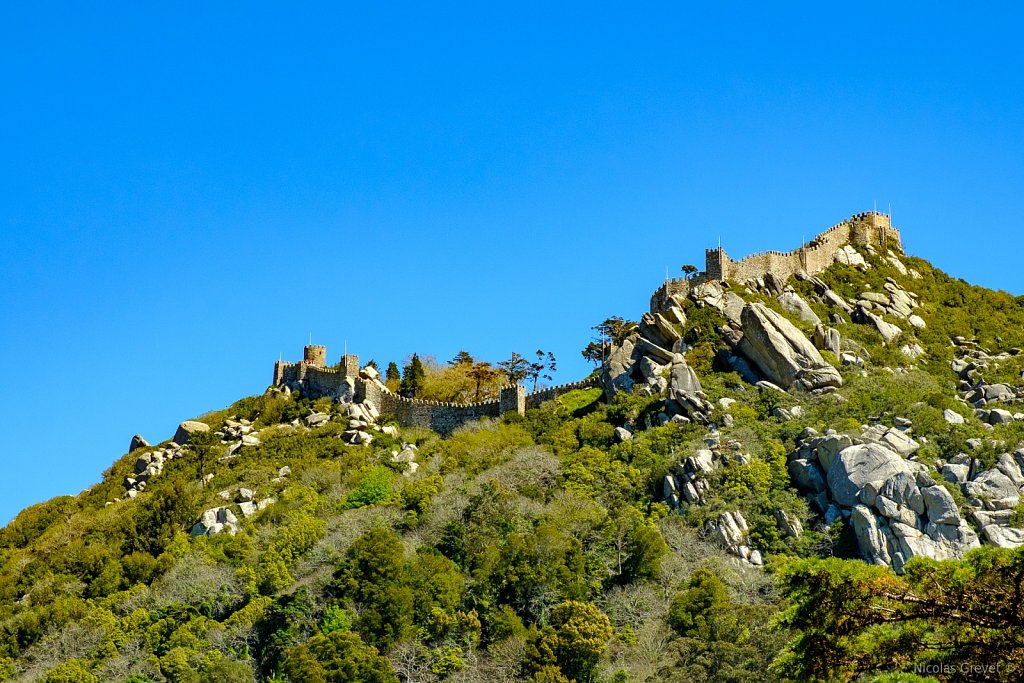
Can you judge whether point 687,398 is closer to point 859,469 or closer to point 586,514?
point 586,514

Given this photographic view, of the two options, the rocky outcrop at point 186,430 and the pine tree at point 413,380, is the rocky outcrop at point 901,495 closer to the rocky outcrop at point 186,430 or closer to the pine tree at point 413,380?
the pine tree at point 413,380

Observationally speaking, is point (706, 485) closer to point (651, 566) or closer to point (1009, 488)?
point (651, 566)

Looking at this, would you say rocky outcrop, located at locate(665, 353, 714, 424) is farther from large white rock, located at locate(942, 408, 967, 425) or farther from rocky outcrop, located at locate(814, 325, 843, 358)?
large white rock, located at locate(942, 408, 967, 425)

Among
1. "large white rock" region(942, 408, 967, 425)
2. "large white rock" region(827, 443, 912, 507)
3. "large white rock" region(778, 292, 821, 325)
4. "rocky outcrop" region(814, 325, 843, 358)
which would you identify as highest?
"large white rock" region(778, 292, 821, 325)

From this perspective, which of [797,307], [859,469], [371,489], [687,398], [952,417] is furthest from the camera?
[797,307]

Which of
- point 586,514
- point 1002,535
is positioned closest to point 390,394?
point 586,514

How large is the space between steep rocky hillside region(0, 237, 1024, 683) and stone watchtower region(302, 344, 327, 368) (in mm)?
5185

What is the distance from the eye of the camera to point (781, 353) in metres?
62.5

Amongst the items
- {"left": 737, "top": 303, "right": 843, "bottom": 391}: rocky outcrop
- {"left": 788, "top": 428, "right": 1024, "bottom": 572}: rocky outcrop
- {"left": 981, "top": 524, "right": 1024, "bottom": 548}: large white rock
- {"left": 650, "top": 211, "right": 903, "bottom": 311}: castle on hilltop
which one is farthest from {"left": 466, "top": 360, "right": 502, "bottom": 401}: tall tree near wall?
{"left": 981, "top": 524, "right": 1024, "bottom": 548}: large white rock

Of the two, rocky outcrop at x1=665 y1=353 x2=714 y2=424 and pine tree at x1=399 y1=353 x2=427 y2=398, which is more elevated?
pine tree at x1=399 y1=353 x2=427 y2=398

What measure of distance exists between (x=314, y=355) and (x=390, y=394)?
6.73 m

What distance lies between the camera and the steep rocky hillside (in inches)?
1978

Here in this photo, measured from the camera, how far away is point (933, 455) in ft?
180

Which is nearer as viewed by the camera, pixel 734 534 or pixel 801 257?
pixel 734 534
